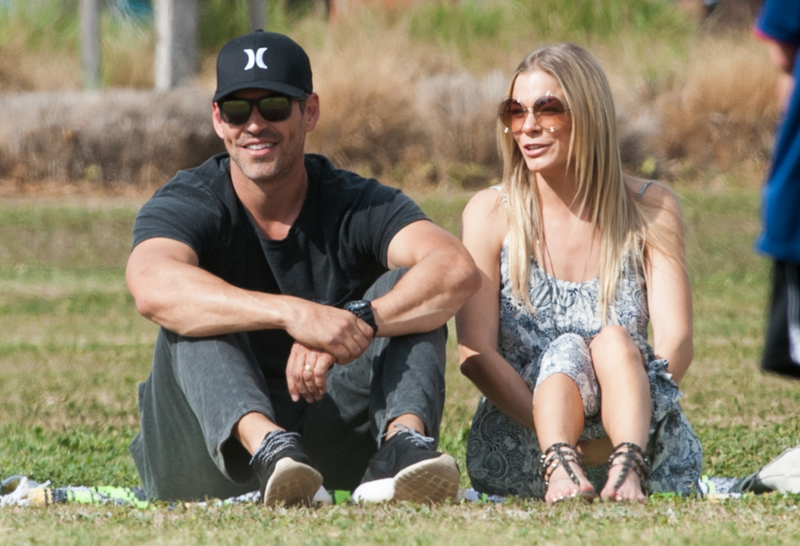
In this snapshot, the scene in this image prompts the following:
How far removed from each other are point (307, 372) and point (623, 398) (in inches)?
39.0

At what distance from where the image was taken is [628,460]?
348 cm

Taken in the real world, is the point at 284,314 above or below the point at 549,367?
above

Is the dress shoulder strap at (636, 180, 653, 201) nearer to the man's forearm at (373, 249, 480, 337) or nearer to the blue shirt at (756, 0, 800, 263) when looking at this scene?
the man's forearm at (373, 249, 480, 337)

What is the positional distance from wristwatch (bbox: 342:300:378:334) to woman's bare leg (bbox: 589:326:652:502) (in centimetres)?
72

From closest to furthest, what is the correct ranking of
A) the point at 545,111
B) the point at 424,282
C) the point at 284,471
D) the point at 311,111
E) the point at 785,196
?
the point at 785,196, the point at 284,471, the point at 424,282, the point at 545,111, the point at 311,111

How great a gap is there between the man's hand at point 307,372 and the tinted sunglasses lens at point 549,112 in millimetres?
1120

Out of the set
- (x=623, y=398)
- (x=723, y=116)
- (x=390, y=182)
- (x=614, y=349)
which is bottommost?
(x=623, y=398)

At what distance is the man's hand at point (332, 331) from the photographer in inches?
146

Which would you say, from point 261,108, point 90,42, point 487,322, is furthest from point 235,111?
point 90,42

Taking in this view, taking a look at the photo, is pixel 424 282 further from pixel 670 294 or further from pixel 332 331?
pixel 670 294

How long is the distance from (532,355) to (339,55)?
11.6m

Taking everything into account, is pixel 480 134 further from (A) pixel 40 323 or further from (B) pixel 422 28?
(A) pixel 40 323

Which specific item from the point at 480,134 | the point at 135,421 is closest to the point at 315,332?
the point at 135,421

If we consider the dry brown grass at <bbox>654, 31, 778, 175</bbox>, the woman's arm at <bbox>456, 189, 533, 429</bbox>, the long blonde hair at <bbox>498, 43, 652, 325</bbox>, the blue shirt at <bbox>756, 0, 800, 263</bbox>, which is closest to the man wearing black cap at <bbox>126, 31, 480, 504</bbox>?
the woman's arm at <bbox>456, 189, 533, 429</bbox>
